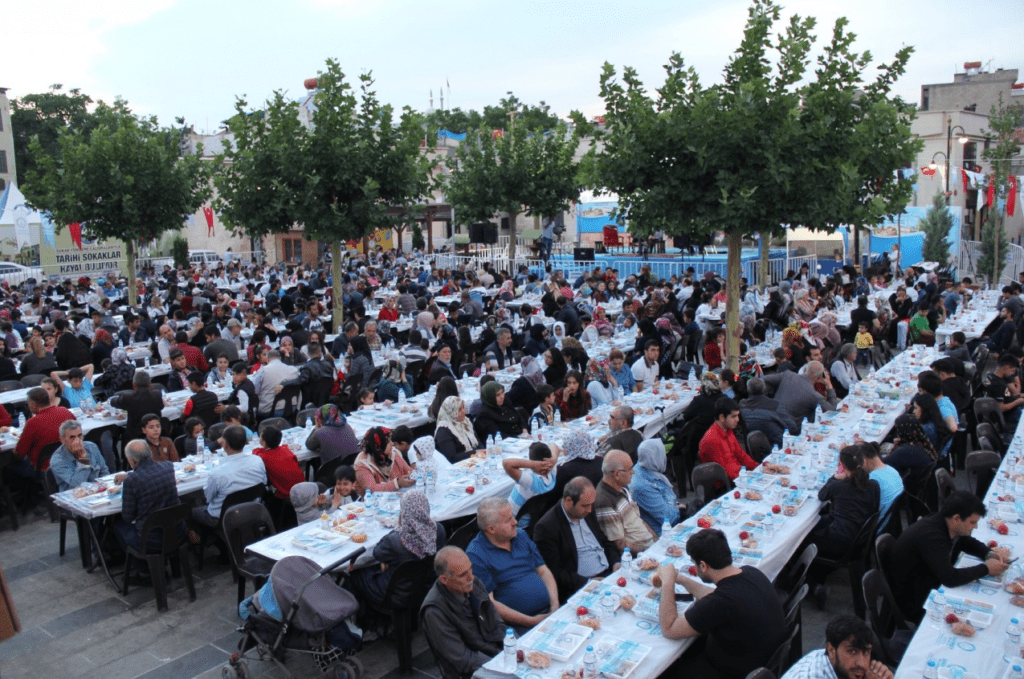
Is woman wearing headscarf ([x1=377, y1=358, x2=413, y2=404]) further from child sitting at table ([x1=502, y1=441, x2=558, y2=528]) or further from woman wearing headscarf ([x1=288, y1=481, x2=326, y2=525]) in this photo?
child sitting at table ([x1=502, y1=441, x2=558, y2=528])

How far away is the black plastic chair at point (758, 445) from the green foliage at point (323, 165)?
7634 mm

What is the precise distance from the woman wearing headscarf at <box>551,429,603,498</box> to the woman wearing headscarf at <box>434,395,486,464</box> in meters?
1.55

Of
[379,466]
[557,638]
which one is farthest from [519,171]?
[557,638]

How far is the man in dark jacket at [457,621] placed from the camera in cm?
468

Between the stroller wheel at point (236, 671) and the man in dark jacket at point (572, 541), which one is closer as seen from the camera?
the stroller wheel at point (236, 671)

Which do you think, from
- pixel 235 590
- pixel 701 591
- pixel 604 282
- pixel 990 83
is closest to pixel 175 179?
pixel 604 282

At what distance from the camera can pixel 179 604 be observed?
6887 millimetres

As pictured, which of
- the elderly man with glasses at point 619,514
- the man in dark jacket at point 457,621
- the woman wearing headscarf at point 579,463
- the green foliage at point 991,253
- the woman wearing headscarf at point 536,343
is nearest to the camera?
the man in dark jacket at point 457,621

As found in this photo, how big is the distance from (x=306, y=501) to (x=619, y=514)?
8.43 feet

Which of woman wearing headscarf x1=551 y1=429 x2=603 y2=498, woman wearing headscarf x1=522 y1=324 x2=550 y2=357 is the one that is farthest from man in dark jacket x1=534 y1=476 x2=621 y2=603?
woman wearing headscarf x1=522 y1=324 x2=550 y2=357

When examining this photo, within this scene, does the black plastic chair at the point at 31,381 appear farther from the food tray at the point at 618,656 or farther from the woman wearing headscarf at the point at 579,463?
the food tray at the point at 618,656

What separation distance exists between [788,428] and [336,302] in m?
9.36

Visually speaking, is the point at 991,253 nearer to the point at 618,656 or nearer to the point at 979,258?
the point at 979,258

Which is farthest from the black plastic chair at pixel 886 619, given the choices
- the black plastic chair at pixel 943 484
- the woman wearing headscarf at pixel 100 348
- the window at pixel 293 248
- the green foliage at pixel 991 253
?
the window at pixel 293 248
